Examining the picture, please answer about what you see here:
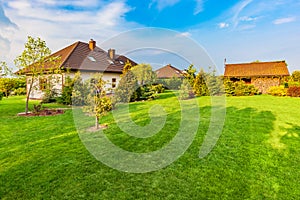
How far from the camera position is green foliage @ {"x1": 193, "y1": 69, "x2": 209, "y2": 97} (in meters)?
17.6

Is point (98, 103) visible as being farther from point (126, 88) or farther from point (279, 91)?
point (279, 91)

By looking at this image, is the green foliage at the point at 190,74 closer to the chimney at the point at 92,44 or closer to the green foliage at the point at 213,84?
the green foliage at the point at 213,84

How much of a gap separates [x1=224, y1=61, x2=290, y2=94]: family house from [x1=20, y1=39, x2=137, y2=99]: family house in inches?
561

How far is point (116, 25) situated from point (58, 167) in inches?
427

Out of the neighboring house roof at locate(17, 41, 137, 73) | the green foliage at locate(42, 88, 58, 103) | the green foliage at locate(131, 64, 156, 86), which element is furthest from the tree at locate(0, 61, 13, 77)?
the green foliage at locate(131, 64, 156, 86)

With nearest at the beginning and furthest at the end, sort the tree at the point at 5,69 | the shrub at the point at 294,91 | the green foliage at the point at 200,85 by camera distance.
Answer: the tree at the point at 5,69, the shrub at the point at 294,91, the green foliage at the point at 200,85

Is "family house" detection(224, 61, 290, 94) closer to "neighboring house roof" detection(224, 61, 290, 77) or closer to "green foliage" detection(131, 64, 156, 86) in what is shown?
"neighboring house roof" detection(224, 61, 290, 77)

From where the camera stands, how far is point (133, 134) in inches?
222

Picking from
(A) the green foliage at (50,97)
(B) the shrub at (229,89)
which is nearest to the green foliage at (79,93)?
(A) the green foliage at (50,97)

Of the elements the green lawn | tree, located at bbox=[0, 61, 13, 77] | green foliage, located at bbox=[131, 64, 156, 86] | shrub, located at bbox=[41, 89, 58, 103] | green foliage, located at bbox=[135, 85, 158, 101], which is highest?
green foliage, located at bbox=[131, 64, 156, 86]

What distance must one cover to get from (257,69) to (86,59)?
2018 cm

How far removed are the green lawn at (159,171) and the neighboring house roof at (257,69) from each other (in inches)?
730

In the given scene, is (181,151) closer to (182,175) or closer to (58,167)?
(182,175)

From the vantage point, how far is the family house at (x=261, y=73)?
68.0ft
